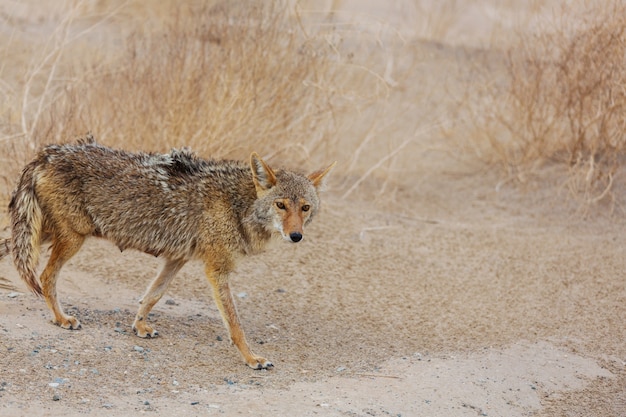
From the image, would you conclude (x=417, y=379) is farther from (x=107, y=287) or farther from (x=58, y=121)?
(x=58, y=121)

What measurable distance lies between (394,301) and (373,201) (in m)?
3.31

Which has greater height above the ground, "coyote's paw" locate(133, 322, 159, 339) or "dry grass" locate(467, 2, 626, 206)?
"dry grass" locate(467, 2, 626, 206)

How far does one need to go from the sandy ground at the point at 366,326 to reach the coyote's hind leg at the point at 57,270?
0.09 meters

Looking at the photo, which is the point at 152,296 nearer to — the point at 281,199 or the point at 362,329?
the point at 281,199

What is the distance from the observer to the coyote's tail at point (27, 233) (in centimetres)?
Result: 561

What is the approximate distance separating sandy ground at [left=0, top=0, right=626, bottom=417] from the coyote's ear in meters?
1.20

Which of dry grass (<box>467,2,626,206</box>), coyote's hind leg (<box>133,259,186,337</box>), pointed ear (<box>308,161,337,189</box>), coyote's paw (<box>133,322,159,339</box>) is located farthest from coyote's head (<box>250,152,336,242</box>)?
dry grass (<box>467,2,626,206</box>)

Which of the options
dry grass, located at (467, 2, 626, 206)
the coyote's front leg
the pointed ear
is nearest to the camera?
the coyote's front leg

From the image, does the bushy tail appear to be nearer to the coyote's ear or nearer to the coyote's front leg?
the coyote's front leg

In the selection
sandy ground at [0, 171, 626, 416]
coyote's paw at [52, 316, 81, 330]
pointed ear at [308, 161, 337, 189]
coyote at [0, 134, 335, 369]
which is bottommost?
sandy ground at [0, 171, 626, 416]

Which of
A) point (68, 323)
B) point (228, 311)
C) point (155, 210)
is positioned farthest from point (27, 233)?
point (228, 311)

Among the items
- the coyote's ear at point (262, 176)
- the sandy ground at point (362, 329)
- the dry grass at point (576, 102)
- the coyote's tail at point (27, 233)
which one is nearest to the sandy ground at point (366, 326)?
the sandy ground at point (362, 329)

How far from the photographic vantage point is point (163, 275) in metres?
6.19

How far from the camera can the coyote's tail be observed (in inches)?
221
